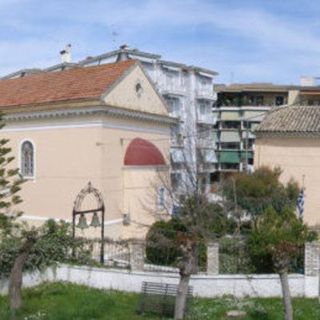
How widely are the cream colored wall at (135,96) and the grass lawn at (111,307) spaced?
35.1ft

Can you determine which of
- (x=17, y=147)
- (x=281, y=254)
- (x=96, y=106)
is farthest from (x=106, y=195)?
(x=281, y=254)

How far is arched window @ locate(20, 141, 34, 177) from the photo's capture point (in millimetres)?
28641

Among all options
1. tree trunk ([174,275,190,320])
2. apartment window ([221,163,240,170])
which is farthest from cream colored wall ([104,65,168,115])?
apartment window ([221,163,240,170])

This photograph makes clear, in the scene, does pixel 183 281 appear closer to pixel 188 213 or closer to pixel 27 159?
pixel 188 213

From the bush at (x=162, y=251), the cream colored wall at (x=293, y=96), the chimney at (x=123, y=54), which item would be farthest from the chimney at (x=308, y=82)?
the bush at (x=162, y=251)

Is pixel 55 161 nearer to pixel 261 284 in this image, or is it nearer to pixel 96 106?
pixel 96 106

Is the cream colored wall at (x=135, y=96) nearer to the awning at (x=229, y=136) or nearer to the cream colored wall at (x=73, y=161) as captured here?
the cream colored wall at (x=73, y=161)

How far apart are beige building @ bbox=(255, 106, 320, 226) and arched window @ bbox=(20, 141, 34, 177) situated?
40.5 feet

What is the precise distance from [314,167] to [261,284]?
1602 cm

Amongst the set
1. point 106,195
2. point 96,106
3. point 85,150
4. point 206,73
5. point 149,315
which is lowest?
point 149,315

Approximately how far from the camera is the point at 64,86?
1110 inches

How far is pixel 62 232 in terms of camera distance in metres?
20.5

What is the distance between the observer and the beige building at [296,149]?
104 feet

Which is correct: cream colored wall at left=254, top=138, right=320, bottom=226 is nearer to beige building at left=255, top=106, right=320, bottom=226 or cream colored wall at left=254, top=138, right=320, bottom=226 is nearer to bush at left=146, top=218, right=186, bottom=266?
beige building at left=255, top=106, right=320, bottom=226
